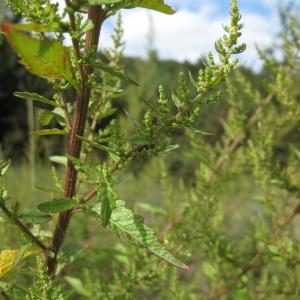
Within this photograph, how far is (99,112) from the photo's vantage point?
116 cm

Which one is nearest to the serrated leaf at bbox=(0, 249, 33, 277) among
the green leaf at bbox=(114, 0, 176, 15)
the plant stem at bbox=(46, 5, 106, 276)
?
the plant stem at bbox=(46, 5, 106, 276)

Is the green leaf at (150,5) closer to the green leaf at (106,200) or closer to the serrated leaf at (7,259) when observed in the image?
the green leaf at (106,200)

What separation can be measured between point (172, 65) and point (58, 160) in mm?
14405

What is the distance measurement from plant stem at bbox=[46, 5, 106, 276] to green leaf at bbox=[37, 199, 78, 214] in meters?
0.05

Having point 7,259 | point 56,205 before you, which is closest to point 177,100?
point 56,205

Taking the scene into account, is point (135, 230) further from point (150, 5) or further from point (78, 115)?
point (150, 5)

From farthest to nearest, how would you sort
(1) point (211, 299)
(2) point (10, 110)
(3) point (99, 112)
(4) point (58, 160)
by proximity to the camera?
(2) point (10, 110), (1) point (211, 299), (4) point (58, 160), (3) point (99, 112)

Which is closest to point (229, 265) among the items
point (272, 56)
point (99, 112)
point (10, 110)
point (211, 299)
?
point (211, 299)

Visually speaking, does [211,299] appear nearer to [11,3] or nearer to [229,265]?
[229,265]

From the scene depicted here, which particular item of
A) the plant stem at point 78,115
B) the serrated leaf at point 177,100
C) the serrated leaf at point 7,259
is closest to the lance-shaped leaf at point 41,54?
the plant stem at point 78,115

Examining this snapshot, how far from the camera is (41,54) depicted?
2.27 feet

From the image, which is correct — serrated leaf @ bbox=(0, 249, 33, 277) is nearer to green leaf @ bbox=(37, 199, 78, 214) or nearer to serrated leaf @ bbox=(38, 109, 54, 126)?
green leaf @ bbox=(37, 199, 78, 214)

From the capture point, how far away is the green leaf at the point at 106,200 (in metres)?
0.75

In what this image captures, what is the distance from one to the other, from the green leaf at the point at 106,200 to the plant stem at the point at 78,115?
10 centimetres
